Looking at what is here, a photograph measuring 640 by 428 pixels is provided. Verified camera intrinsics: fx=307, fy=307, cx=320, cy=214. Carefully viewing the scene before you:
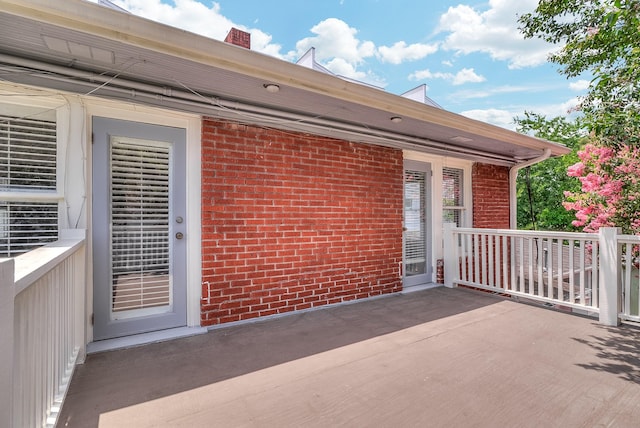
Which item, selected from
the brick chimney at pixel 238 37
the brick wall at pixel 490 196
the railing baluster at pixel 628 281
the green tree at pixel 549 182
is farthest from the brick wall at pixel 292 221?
the green tree at pixel 549 182

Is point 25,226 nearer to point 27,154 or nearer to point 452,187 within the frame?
point 27,154

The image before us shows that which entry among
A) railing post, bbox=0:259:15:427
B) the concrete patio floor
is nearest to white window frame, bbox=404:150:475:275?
the concrete patio floor

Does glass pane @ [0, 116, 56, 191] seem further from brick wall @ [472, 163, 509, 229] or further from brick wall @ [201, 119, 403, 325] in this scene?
brick wall @ [472, 163, 509, 229]

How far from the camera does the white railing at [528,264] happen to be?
143 inches

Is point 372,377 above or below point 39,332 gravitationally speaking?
below

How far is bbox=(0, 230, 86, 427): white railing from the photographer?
894mm

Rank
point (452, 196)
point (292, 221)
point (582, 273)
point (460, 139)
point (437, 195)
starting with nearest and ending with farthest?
point (582, 273) < point (292, 221) < point (460, 139) < point (437, 195) < point (452, 196)

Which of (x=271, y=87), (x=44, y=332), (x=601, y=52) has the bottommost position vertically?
(x=44, y=332)

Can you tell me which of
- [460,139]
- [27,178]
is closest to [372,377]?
[27,178]

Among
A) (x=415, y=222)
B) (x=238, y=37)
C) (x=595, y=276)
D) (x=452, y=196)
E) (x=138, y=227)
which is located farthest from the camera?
(x=452, y=196)

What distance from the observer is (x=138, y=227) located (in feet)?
10.0

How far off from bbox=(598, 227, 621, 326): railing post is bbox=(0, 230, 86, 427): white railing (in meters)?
4.70

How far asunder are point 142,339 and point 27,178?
1714mm

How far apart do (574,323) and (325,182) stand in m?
3.28
